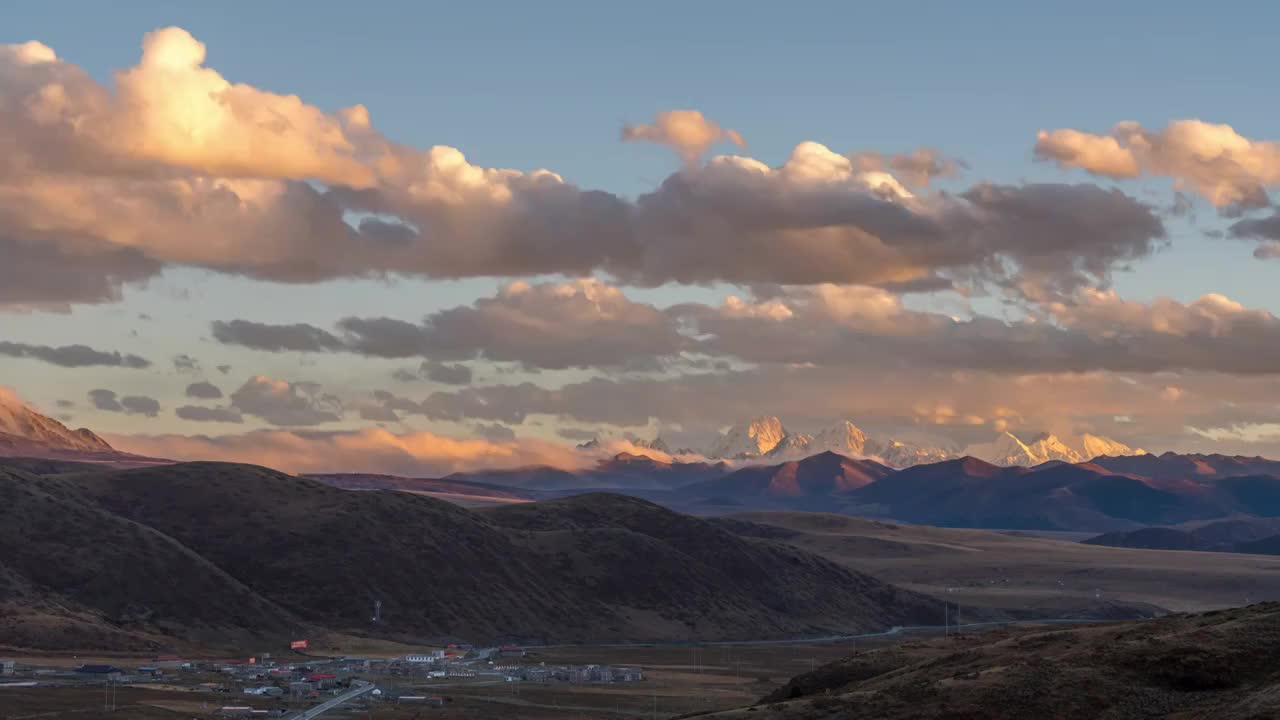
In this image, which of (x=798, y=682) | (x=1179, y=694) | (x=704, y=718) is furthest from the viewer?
(x=798, y=682)

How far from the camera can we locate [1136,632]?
143625 millimetres

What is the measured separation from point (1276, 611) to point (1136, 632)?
37.0 feet

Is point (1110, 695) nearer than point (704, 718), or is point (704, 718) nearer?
point (1110, 695)

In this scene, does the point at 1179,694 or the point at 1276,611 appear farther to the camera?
the point at 1276,611

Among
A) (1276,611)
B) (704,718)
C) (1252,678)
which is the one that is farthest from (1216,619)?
(704,718)

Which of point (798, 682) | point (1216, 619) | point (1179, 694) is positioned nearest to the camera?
point (1179, 694)

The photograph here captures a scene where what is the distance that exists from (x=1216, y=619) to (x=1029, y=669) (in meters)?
27.2

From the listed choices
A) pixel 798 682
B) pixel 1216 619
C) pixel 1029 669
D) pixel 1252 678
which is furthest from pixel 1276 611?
pixel 798 682

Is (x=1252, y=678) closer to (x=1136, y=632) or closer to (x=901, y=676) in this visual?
(x=1136, y=632)

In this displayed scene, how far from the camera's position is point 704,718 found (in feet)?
452

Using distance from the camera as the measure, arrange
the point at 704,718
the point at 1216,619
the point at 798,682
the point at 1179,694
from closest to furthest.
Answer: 1. the point at 1179,694
2. the point at 704,718
3. the point at 1216,619
4. the point at 798,682

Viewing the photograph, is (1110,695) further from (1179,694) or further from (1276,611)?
(1276,611)

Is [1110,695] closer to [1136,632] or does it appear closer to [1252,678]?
[1252,678]

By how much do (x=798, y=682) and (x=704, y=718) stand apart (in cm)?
2428
